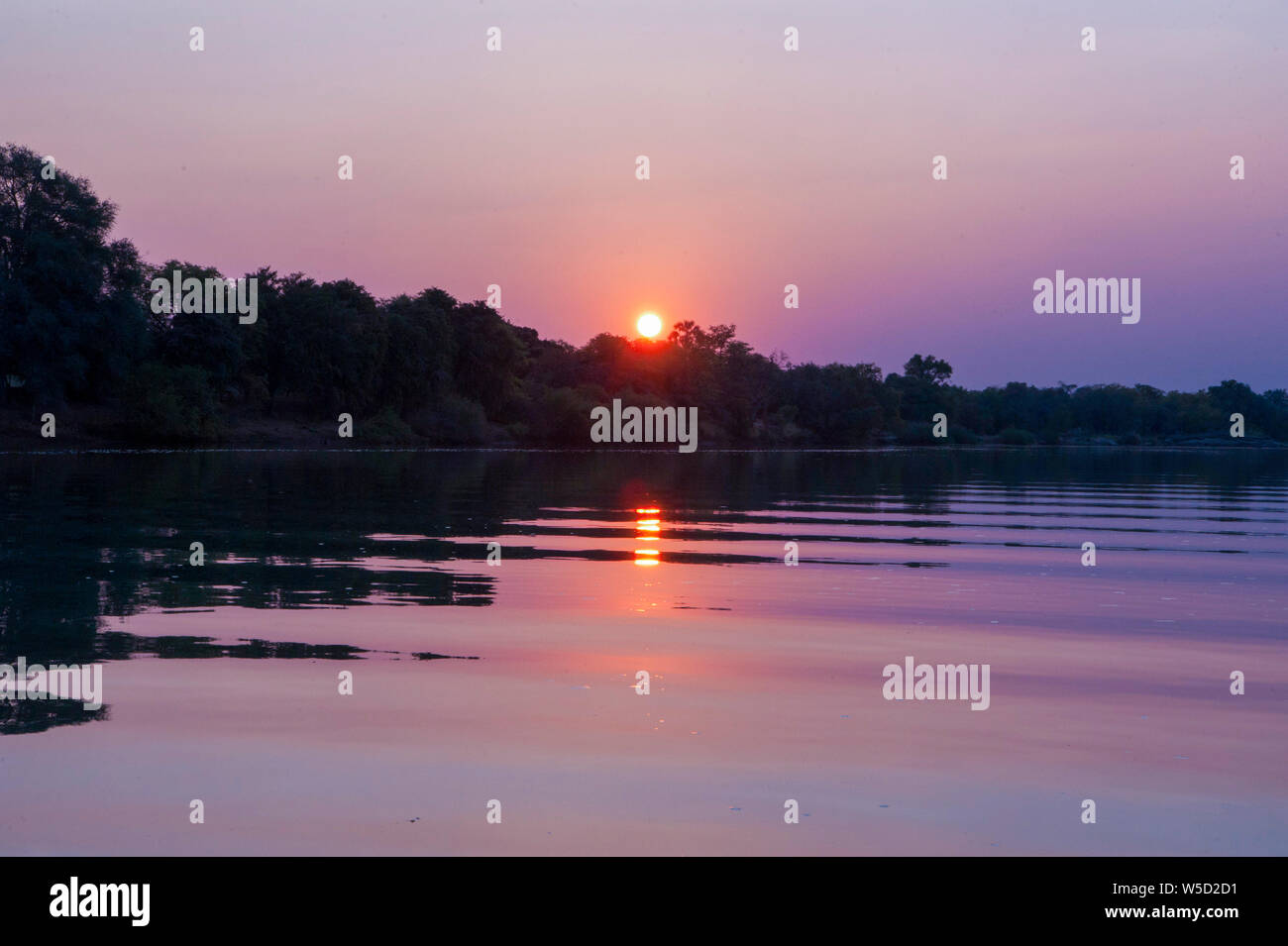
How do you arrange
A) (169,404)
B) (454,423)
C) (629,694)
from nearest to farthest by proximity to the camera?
(629,694)
(169,404)
(454,423)

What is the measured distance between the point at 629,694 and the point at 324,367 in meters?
97.8

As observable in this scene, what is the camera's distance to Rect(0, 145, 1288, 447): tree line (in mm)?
81750

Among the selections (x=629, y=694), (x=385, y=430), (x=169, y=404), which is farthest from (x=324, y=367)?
(x=629, y=694)

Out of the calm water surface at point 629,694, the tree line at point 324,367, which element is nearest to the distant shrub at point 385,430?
the tree line at point 324,367

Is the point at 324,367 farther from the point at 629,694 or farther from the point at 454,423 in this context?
the point at 629,694

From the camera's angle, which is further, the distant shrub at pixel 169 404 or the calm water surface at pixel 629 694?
the distant shrub at pixel 169 404

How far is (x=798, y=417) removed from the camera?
16888cm

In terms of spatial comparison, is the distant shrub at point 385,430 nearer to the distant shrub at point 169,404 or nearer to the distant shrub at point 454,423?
the distant shrub at point 454,423

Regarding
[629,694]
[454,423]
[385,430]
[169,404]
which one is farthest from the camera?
[454,423]

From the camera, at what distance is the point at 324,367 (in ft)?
348

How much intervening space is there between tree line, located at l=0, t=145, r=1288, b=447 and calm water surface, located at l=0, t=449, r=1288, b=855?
58.7 meters

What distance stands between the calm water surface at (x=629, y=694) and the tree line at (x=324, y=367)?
58.7 meters

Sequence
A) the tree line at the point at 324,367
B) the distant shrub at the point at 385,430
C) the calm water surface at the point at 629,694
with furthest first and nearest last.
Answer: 1. the distant shrub at the point at 385,430
2. the tree line at the point at 324,367
3. the calm water surface at the point at 629,694

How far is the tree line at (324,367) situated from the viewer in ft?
268
